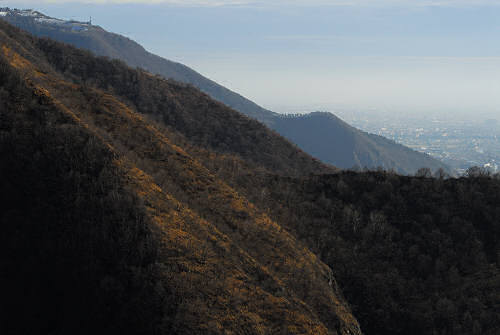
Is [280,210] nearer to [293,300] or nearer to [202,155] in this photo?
[202,155]

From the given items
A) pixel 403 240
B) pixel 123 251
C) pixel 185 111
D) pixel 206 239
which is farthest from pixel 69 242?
pixel 185 111

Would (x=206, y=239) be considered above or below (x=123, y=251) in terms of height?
below

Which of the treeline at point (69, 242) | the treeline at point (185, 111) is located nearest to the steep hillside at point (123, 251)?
the treeline at point (69, 242)

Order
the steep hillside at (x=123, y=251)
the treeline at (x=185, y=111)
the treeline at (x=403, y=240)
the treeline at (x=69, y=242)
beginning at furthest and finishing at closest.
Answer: the treeline at (x=185, y=111), the treeline at (x=403, y=240), the steep hillside at (x=123, y=251), the treeline at (x=69, y=242)

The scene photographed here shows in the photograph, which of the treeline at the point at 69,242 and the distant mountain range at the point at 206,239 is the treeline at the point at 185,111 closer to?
the distant mountain range at the point at 206,239

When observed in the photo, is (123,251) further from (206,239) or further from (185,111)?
(185,111)

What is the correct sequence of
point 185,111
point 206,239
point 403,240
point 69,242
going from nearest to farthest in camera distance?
point 69,242, point 206,239, point 403,240, point 185,111

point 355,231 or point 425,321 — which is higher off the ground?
point 355,231

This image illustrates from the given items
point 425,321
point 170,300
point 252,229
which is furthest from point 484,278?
point 170,300
